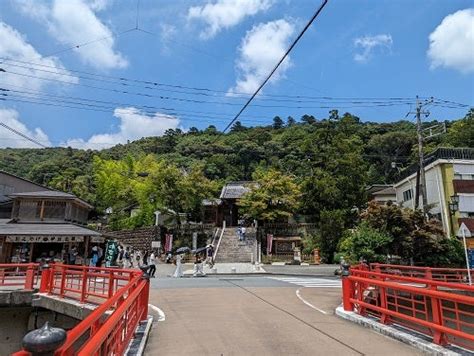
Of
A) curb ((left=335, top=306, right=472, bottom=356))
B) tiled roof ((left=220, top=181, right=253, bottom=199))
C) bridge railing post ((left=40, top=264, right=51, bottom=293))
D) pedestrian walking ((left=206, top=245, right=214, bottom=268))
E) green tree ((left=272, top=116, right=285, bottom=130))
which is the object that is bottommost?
curb ((left=335, top=306, right=472, bottom=356))

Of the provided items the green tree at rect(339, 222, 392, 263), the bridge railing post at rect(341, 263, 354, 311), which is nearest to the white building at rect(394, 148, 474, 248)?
the green tree at rect(339, 222, 392, 263)

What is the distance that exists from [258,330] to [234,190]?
129 feet

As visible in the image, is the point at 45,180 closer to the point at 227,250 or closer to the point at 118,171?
the point at 118,171

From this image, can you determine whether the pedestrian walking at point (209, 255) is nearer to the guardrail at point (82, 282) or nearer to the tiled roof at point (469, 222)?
the guardrail at point (82, 282)

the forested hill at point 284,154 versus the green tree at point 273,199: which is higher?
the forested hill at point 284,154

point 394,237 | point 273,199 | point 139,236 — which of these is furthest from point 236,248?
point 394,237

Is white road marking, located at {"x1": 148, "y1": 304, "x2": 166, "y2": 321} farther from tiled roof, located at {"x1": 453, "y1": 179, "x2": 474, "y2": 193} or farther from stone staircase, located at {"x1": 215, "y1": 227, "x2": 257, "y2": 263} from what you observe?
tiled roof, located at {"x1": 453, "y1": 179, "x2": 474, "y2": 193}

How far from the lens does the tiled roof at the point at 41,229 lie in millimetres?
26141

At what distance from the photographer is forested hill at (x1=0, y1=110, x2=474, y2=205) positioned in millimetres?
39159

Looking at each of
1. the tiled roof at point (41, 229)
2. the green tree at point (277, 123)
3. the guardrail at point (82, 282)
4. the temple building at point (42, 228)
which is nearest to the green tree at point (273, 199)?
the temple building at point (42, 228)

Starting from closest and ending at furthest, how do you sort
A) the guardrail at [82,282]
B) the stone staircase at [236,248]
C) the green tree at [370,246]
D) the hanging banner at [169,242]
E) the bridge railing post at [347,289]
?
the bridge railing post at [347,289] < the guardrail at [82,282] < the green tree at [370,246] < the stone staircase at [236,248] < the hanging banner at [169,242]

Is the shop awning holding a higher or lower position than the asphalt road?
higher

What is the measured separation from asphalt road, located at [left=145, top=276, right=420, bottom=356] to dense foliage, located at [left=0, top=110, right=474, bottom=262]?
6177 mm

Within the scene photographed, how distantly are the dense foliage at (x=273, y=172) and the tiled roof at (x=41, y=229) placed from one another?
34.0 ft
